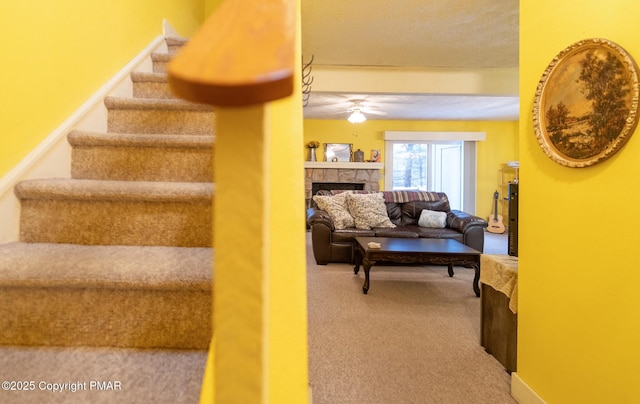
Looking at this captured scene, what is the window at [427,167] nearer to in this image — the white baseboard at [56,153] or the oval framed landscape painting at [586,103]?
the oval framed landscape painting at [586,103]

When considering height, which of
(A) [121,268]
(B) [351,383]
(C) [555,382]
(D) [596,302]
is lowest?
(B) [351,383]

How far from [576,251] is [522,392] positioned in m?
0.85

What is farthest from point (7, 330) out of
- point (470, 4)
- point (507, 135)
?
point (507, 135)

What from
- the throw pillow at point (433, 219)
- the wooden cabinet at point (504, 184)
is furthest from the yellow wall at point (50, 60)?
the wooden cabinet at point (504, 184)

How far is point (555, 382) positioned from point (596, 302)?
485mm

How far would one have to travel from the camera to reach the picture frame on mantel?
22.7ft

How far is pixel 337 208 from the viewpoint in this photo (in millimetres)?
4598

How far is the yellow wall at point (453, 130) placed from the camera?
697cm

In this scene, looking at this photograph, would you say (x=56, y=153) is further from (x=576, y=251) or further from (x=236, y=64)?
(x=576, y=251)

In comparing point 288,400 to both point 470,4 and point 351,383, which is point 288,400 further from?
point 470,4

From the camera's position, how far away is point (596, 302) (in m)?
1.24

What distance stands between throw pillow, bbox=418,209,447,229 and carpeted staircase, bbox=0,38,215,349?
3.85 meters

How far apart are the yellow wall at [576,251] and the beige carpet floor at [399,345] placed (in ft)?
1.07

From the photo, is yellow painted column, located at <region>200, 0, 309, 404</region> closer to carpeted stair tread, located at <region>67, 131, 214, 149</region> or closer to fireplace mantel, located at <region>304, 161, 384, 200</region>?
carpeted stair tread, located at <region>67, 131, 214, 149</region>
